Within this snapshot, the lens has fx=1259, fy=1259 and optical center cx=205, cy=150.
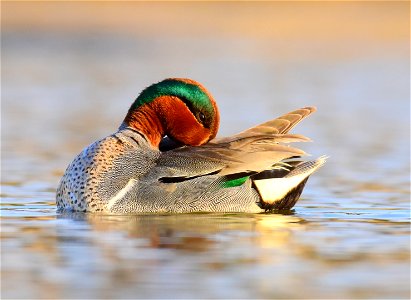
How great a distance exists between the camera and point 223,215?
30.2 feet

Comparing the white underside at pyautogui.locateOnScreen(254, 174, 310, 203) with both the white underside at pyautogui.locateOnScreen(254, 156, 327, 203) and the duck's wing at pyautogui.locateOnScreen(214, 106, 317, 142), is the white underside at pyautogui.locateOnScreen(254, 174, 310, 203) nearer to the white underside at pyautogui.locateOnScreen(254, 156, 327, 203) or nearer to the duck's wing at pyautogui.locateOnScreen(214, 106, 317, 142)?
the white underside at pyautogui.locateOnScreen(254, 156, 327, 203)

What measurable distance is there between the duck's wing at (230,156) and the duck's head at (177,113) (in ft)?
0.43

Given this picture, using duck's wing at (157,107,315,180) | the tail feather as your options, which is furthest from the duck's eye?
the tail feather

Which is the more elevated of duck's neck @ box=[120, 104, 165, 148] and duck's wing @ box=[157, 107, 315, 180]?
duck's neck @ box=[120, 104, 165, 148]

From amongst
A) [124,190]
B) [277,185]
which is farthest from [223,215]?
[124,190]

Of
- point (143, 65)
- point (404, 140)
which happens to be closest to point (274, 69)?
point (143, 65)

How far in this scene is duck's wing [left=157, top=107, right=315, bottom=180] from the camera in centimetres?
912

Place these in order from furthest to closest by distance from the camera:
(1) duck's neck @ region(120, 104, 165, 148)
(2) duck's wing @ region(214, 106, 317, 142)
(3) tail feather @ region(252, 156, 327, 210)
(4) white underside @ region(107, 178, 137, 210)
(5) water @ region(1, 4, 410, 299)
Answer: (2) duck's wing @ region(214, 106, 317, 142) < (1) duck's neck @ region(120, 104, 165, 148) < (3) tail feather @ region(252, 156, 327, 210) < (4) white underside @ region(107, 178, 137, 210) < (5) water @ region(1, 4, 410, 299)

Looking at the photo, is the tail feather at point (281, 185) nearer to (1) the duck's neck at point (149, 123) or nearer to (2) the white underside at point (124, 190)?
(1) the duck's neck at point (149, 123)

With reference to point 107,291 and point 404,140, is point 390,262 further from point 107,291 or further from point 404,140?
point 404,140

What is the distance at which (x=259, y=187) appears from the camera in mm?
9414

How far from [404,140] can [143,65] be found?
10.9 metres

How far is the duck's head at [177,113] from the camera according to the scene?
9.45 metres

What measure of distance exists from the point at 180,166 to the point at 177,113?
1.84 feet
